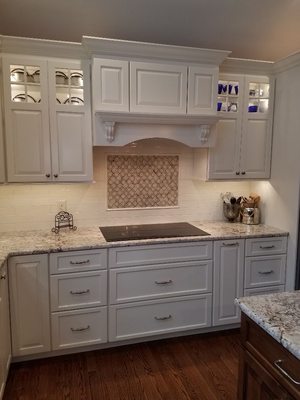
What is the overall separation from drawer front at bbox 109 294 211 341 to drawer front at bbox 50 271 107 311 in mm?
171

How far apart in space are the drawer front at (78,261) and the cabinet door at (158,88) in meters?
1.20

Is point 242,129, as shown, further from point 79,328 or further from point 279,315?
point 79,328

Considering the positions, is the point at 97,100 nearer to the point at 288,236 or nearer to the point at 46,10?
the point at 46,10

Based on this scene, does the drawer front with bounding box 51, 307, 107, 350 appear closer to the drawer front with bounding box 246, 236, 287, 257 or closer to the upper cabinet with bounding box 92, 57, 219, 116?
the drawer front with bounding box 246, 236, 287, 257

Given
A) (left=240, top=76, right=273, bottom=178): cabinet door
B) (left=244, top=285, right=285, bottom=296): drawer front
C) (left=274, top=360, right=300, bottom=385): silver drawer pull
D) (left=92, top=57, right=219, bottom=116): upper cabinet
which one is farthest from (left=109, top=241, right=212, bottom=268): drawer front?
(left=274, top=360, right=300, bottom=385): silver drawer pull

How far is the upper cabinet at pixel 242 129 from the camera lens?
9.61 feet

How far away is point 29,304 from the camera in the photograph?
2.37 m

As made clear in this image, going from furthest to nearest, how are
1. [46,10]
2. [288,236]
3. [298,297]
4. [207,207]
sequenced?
[207,207] → [288,236] → [46,10] → [298,297]

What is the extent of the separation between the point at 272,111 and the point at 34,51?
2.17 m

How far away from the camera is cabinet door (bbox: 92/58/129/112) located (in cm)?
247

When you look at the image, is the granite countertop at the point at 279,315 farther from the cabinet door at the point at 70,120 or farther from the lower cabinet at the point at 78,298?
the cabinet door at the point at 70,120

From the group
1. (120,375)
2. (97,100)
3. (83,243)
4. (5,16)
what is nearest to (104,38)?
(97,100)

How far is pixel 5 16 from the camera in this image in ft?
6.79

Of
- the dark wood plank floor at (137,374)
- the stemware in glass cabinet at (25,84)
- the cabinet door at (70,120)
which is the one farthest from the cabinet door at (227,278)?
the stemware in glass cabinet at (25,84)
